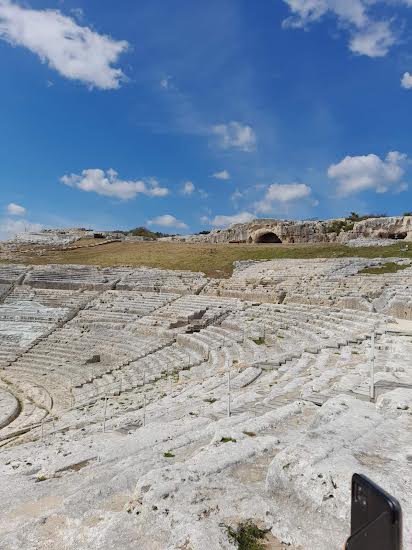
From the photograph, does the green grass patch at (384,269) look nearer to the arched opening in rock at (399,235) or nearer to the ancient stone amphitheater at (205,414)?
the ancient stone amphitheater at (205,414)

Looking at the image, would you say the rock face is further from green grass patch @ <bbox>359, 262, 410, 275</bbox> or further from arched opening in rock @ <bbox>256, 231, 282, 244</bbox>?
green grass patch @ <bbox>359, 262, 410, 275</bbox>

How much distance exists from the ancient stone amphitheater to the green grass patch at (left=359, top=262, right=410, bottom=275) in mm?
996

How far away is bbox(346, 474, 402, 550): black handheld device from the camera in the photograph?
5.11 feet

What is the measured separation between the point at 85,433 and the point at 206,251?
37419 millimetres

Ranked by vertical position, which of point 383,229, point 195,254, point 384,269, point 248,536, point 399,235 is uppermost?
point 383,229

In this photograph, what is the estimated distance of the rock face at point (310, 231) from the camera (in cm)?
4403

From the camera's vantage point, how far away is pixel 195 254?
4441 cm

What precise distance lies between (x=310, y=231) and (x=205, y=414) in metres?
45.2

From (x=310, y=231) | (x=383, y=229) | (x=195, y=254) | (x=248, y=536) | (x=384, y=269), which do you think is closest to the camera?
(x=248, y=536)

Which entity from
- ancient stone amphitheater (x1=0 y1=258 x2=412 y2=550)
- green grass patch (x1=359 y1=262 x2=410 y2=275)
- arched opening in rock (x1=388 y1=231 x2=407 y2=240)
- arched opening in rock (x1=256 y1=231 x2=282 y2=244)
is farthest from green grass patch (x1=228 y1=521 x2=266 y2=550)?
arched opening in rock (x1=256 y1=231 x2=282 y2=244)

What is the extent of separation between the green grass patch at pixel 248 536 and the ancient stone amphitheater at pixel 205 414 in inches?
2.4

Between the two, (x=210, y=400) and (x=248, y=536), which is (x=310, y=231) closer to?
(x=210, y=400)

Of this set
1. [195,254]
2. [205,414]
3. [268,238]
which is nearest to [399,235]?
[268,238]

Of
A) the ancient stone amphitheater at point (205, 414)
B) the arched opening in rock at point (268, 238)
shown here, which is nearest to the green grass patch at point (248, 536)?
the ancient stone amphitheater at point (205, 414)
